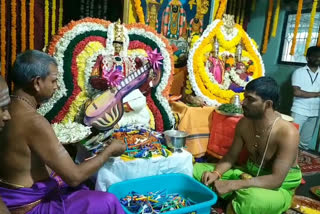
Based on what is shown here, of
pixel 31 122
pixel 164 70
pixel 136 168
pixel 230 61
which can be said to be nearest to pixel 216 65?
pixel 230 61

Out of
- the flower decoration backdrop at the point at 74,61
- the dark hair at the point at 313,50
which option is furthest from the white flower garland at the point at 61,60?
the dark hair at the point at 313,50

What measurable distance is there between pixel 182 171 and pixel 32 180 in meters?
1.34

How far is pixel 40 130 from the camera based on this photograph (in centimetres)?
160

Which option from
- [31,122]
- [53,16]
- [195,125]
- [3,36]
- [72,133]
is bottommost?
[195,125]

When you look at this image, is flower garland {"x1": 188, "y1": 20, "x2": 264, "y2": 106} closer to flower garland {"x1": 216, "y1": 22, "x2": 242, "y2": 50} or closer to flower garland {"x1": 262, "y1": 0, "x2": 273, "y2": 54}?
flower garland {"x1": 216, "y1": 22, "x2": 242, "y2": 50}

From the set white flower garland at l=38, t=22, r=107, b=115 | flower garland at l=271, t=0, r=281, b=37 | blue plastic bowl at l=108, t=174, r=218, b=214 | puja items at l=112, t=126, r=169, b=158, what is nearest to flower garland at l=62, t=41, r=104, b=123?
white flower garland at l=38, t=22, r=107, b=115

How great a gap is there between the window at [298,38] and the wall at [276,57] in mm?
105

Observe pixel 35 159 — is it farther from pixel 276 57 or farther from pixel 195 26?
pixel 276 57

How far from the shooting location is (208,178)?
8.96ft

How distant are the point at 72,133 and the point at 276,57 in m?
4.88

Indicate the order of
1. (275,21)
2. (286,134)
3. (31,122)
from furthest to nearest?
(275,21) → (286,134) → (31,122)

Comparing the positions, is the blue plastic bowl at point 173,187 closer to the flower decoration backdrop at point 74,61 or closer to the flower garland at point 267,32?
the flower decoration backdrop at point 74,61

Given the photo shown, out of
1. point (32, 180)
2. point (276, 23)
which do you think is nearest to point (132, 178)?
point (32, 180)

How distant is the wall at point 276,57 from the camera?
560 cm
